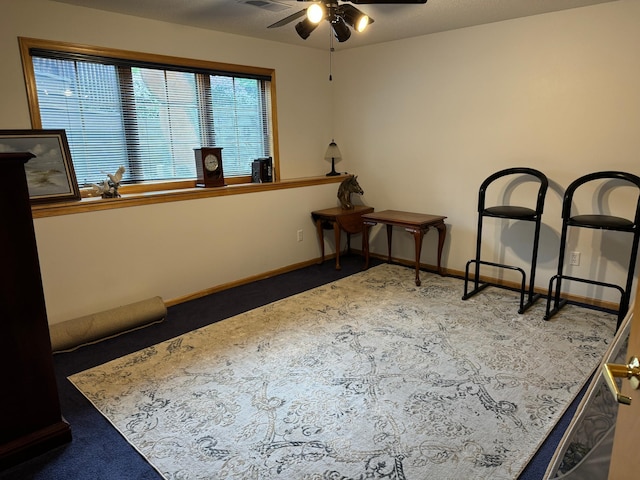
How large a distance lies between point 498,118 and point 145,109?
312 centimetres

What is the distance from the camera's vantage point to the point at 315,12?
8.26 feet

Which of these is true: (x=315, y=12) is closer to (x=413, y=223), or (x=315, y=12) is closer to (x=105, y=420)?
(x=413, y=223)

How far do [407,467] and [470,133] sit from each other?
3.16 meters

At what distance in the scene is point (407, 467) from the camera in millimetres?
1845

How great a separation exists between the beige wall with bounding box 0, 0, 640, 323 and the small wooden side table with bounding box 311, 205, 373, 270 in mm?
138

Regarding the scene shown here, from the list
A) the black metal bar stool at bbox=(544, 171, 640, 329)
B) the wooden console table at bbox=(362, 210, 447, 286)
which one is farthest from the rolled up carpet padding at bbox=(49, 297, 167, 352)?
the black metal bar stool at bbox=(544, 171, 640, 329)

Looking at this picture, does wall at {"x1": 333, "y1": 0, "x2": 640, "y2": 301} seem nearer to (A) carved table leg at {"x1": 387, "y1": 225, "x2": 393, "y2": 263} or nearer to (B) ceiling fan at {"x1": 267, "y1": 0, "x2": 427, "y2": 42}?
(A) carved table leg at {"x1": 387, "y1": 225, "x2": 393, "y2": 263}

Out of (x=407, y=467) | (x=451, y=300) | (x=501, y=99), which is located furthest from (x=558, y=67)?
(x=407, y=467)

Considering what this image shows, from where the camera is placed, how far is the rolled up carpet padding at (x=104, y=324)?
2920mm

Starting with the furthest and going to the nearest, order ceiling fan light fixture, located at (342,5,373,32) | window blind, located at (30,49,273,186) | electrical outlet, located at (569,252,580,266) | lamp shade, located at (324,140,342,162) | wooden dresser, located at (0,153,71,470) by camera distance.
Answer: lamp shade, located at (324,140,342,162) → electrical outlet, located at (569,252,580,266) → window blind, located at (30,49,273,186) → ceiling fan light fixture, located at (342,5,373,32) → wooden dresser, located at (0,153,71,470)

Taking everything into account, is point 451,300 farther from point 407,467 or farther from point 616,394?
point 616,394

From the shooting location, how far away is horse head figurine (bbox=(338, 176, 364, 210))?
15.5ft

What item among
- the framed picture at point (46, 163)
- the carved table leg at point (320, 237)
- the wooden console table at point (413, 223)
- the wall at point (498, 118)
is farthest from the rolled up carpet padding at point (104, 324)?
the wall at point (498, 118)

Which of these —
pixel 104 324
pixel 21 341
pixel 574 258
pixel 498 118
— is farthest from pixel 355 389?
pixel 498 118
